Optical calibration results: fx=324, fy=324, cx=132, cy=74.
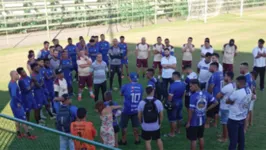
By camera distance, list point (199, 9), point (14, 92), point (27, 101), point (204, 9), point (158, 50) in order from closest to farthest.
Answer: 1. point (14, 92)
2. point (27, 101)
3. point (158, 50)
4. point (204, 9)
5. point (199, 9)

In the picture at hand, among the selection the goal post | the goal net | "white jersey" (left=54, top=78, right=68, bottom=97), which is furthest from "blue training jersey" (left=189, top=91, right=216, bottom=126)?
the goal net

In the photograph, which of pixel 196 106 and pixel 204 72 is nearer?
pixel 196 106

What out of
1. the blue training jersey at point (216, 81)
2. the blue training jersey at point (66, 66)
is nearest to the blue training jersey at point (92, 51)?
the blue training jersey at point (66, 66)

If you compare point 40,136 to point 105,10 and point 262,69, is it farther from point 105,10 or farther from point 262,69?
point 105,10

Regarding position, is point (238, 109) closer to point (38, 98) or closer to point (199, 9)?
point (38, 98)

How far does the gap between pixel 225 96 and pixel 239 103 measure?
1003 mm

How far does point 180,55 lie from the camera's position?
1845 cm

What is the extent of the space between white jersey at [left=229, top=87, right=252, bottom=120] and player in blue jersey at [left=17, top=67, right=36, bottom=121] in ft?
16.9

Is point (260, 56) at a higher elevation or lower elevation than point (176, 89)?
higher

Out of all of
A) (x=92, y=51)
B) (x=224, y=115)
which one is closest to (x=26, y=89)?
(x=92, y=51)

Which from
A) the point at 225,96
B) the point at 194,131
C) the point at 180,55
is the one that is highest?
the point at 225,96

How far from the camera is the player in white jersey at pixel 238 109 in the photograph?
675 centimetres

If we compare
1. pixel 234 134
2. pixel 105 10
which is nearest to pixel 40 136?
pixel 234 134

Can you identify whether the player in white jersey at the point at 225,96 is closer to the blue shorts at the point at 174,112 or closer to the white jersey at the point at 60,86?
the blue shorts at the point at 174,112
